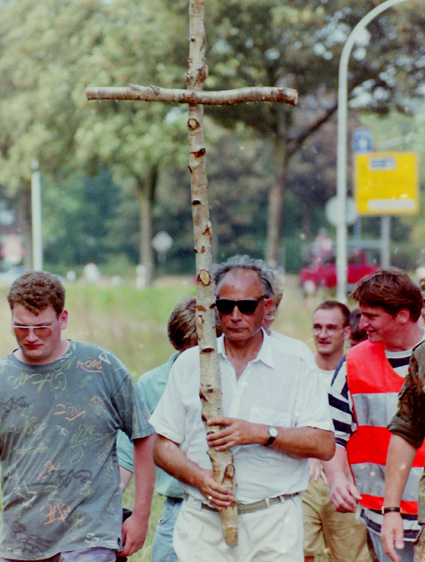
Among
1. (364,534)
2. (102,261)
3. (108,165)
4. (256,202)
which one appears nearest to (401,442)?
(364,534)

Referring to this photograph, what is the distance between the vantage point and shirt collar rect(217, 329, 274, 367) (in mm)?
3223

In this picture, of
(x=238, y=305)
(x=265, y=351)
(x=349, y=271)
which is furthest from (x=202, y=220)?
(x=349, y=271)

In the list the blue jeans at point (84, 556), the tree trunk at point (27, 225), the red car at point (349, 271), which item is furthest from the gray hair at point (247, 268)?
the tree trunk at point (27, 225)

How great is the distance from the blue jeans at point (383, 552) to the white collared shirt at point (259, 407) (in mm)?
824

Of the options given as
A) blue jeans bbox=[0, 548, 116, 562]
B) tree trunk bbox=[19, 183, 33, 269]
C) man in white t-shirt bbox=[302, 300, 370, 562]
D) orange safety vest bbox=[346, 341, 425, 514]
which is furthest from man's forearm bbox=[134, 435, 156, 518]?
tree trunk bbox=[19, 183, 33, 269]

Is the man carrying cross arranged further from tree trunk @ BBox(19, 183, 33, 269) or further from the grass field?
tree trunk @ BBox(19, 183, 33, 269)

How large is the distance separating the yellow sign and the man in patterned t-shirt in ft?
34.9

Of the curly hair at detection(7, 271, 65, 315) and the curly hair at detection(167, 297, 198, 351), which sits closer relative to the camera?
the curly hair at detection(7, 271, 65, 315)

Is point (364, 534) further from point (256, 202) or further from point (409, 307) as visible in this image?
point (256, 202)

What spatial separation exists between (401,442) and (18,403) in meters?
1.41

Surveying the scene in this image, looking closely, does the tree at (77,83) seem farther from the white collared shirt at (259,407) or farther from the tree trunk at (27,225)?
the white collared shirt at (259,407)

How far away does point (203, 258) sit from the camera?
3018mm

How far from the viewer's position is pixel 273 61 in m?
16.4

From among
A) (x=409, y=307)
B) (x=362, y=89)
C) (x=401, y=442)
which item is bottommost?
(x=401, y=442)
